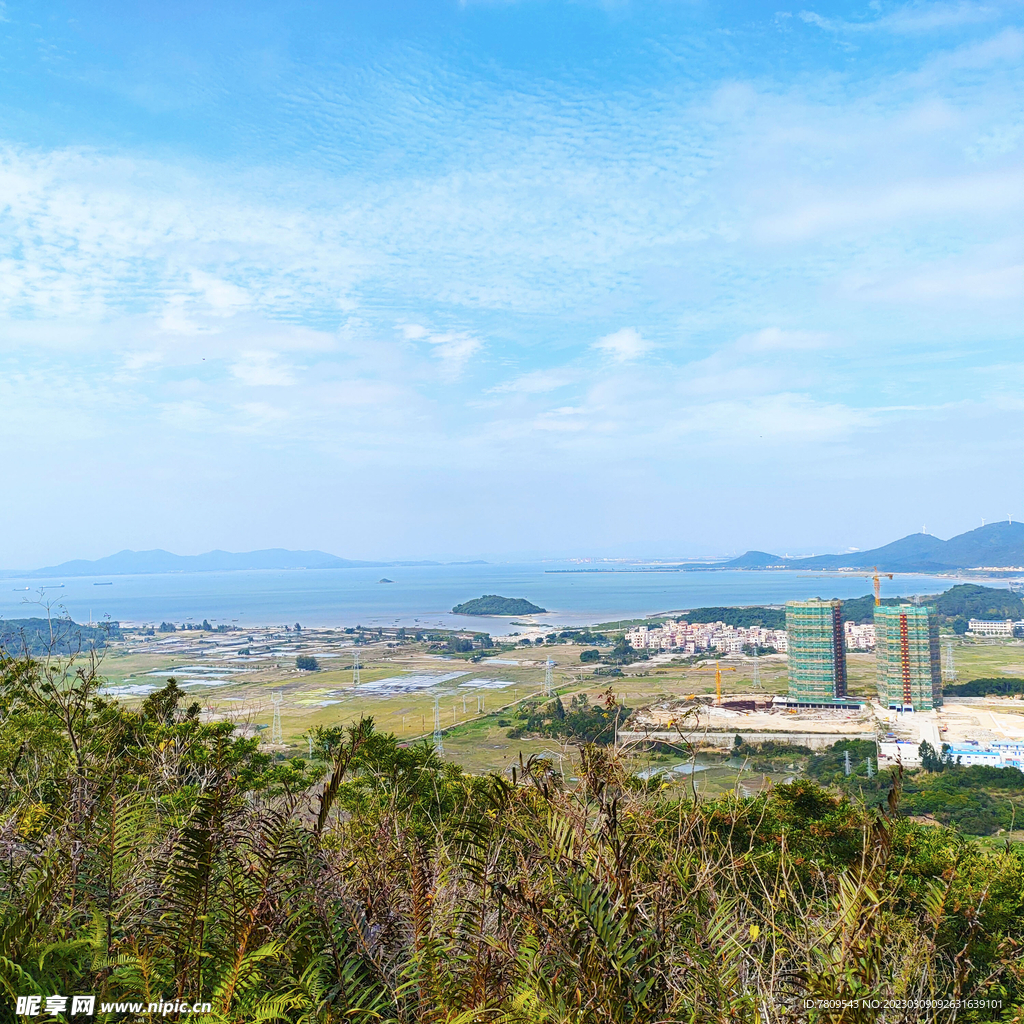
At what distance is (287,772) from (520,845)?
320 inches

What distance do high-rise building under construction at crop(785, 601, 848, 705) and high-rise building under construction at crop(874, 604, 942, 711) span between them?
1.90 m

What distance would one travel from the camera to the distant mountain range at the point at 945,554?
4850 inches

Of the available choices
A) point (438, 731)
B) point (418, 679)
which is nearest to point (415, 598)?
point (418, 679)

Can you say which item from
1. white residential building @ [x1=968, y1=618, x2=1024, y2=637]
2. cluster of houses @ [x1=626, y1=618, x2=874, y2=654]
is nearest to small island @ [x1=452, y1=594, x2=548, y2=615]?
cluster of houses @ [x1=626, y1=618, x2=874, y2=654]

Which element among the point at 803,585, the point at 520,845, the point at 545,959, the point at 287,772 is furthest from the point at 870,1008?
the point at 803,585

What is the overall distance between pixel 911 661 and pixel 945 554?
12740 cm

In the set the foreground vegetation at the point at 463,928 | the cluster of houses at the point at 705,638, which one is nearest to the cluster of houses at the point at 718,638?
the cluster of houses at the point at 705,638

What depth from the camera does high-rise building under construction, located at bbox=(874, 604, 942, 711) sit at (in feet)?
96.6

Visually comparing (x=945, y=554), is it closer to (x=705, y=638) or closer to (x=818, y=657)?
(x=705, y=638)

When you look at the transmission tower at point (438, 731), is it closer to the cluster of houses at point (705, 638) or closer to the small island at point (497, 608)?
the cluster of houses at point (705, 638)

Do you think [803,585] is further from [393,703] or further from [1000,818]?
[1000,818]

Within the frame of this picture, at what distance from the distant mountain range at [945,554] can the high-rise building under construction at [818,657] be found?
350 feet

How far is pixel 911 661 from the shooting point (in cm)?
2964

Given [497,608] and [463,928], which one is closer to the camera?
[463,928]
